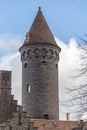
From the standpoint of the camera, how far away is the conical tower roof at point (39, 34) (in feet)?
168

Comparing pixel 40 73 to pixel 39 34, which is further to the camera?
pixel 39 34

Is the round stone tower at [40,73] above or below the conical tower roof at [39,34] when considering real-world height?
below

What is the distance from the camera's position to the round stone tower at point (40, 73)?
1935 inches

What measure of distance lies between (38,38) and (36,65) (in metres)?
3.02

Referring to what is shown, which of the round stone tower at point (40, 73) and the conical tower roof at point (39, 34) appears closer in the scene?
the round stone tower at point (40, 73)

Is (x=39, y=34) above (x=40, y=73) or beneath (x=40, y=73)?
above

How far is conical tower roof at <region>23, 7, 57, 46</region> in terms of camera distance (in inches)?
2020

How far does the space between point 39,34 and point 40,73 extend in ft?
14.4

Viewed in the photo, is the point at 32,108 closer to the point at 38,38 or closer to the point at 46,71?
the point at 46,71

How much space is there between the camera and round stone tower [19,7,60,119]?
4916 cm

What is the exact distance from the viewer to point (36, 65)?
165 ft

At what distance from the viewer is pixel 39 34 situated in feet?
169

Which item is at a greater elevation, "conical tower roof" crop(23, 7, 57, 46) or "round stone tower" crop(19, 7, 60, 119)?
"conical tower roof" crop(23, 7, 57, 46)

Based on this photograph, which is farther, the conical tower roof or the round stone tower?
the conical tower roof
